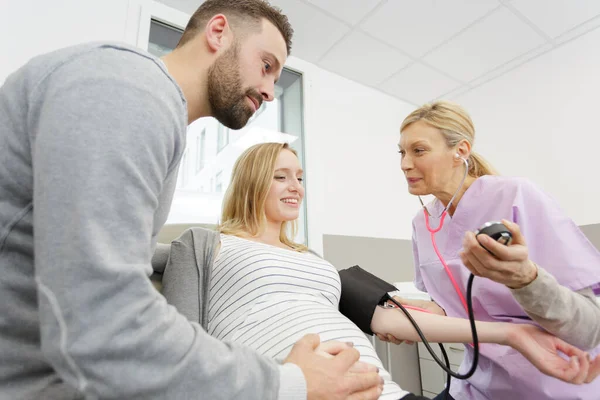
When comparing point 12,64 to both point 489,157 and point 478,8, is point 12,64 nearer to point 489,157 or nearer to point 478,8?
point 478,8

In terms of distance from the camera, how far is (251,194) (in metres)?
1.28

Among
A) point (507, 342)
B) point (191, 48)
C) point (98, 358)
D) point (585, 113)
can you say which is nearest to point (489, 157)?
point (585, 113)

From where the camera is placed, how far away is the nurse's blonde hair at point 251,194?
123 cm

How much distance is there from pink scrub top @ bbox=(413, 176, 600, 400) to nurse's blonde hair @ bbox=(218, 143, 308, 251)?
56 centimetres

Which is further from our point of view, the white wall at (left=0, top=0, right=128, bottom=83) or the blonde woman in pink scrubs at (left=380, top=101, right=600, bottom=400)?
the white wall at (left=0, top=0, right=128, bottom=83)

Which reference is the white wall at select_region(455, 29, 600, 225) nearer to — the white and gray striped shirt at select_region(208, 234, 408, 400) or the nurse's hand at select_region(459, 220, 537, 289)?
the nurse's hand at select_region(459, 220, 537, 289)

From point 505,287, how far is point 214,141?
6.31 feet

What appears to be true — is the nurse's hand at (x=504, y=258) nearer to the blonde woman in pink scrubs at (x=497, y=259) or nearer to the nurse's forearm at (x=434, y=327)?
the blonde woman in pink scrubs at (x=497, y=259)

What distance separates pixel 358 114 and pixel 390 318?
7.24 ft

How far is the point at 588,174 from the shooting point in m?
2.21

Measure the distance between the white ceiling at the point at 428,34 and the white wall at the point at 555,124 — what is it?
0.44 ft

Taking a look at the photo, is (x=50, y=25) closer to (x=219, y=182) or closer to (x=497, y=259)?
(x=219, y=182)

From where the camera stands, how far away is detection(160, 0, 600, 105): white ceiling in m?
2.08

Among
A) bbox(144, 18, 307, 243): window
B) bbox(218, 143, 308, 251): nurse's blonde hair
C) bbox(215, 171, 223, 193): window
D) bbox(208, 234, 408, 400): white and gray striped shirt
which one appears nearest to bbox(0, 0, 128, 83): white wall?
bbox(144, 18, 307, 243): window
